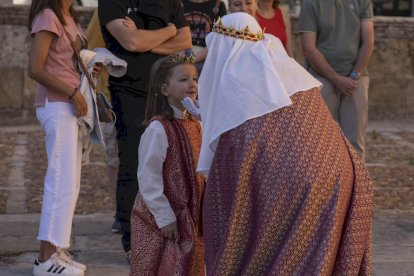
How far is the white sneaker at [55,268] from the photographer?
19.6ft

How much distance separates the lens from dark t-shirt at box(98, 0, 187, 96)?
620 cm

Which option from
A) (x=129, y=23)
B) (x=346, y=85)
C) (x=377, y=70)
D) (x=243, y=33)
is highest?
(x=243, y=33)

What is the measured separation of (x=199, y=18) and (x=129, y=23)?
1.67 m

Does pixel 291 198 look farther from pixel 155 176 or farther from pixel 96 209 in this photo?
pixel 96 209

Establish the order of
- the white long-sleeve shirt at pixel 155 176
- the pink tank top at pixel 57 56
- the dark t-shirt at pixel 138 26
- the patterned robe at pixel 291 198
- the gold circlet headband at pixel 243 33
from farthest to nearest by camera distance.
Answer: the dark t-shirt at pixel 138 26 < the pink tank top at pixel 57 56 < the white long-sleeve shirt at pixel 155 176 < the gold circlet headband at pixel 243 33 < the patterned robe at pixel 291 198

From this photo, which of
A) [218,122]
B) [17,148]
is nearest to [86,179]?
[17,148]

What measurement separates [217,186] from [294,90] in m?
0.51

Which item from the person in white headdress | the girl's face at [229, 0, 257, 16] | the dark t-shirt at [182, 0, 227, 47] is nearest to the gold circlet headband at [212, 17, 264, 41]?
the person in white headdress

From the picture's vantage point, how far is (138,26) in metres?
6.25

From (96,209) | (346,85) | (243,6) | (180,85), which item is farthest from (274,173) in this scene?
(96,209)

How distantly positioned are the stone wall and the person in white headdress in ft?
29.8

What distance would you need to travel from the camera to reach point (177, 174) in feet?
16.8

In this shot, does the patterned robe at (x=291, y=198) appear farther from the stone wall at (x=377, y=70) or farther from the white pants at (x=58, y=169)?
the stone wall at (x=377, y=70)

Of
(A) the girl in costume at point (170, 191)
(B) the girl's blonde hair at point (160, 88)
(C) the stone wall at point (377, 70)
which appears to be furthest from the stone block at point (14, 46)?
(A) the girl in costume at point (170, 191)
